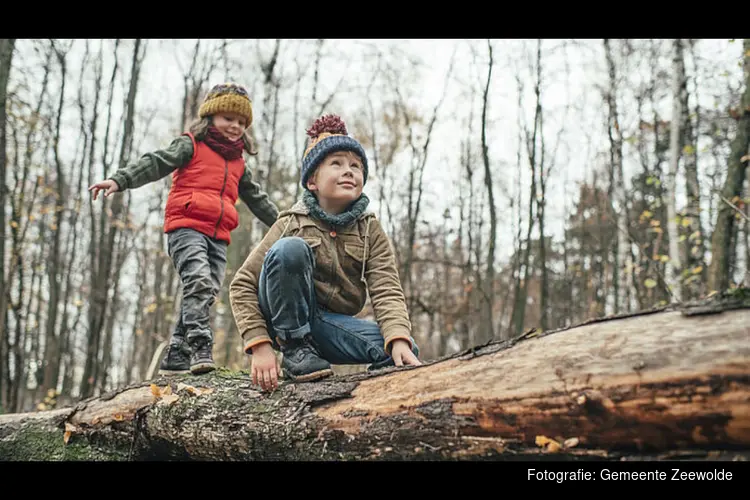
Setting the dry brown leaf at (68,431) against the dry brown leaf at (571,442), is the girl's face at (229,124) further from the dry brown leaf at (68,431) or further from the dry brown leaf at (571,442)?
the dry brown leaf at (571,442)

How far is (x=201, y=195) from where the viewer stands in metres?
3.67

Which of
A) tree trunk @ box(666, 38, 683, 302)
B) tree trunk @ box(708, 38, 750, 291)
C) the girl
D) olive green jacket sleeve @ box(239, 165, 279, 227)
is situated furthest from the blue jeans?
tree trunk @ box(666, 38, 683, 302)

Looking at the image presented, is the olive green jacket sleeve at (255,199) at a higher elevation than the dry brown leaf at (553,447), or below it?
higher

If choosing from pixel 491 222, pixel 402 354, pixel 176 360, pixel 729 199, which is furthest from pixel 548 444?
pixel 491 222

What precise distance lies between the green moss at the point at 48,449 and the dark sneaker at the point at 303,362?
4.02 ft

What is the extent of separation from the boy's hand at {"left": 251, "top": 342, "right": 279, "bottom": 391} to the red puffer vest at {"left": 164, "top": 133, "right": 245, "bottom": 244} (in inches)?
58.0

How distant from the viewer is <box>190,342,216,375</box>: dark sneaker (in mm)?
3033

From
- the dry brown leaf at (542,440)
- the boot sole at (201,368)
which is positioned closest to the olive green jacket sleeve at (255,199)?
the boot sole at (201,368)

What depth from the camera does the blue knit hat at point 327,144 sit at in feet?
9.54
